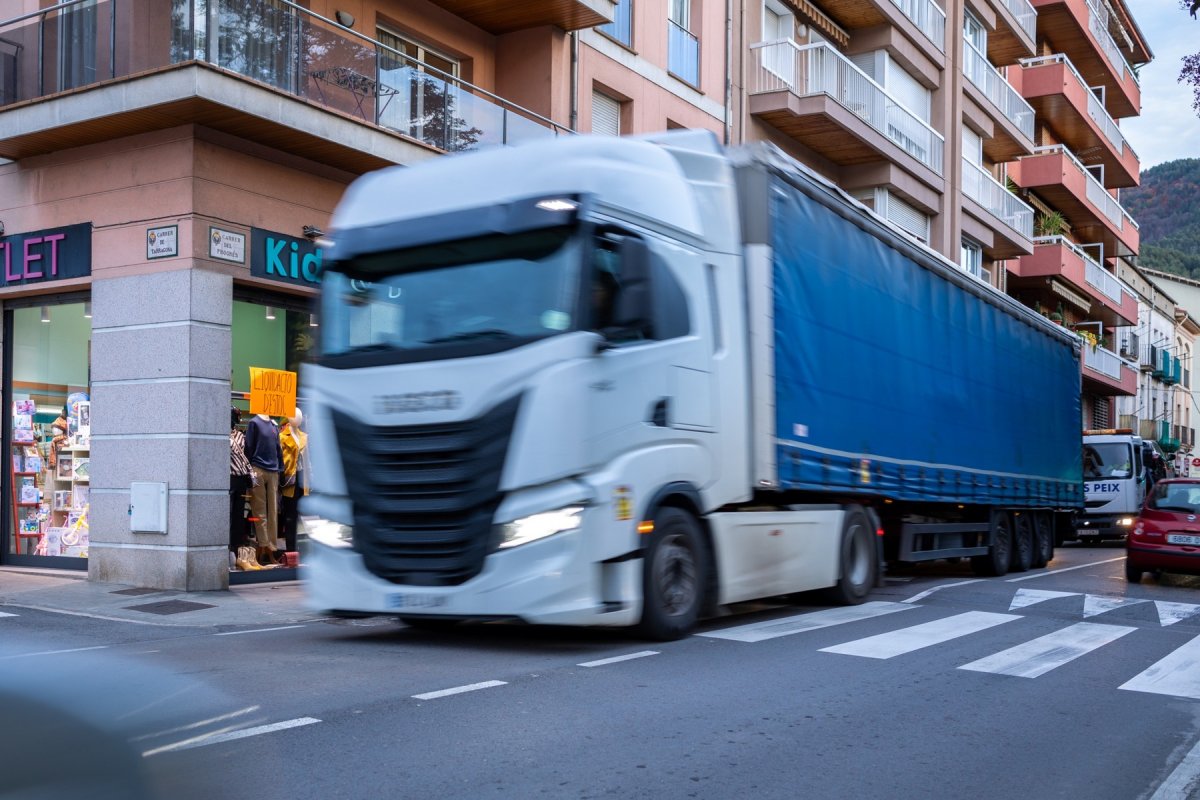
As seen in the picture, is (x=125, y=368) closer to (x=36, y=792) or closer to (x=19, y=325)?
(x=19, y=325)

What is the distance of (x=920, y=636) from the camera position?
946cm

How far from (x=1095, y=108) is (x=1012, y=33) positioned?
27.9ft

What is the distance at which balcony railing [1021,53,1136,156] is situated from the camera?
3812cm

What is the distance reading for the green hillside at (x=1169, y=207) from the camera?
99.8m

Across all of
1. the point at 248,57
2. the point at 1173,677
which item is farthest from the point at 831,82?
the point at 1173,677

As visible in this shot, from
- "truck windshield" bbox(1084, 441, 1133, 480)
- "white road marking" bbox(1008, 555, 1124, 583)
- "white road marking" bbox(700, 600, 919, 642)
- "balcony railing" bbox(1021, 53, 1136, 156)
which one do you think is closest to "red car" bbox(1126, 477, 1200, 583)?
"white road marking" bbox(1008, 555, 1124, 583)

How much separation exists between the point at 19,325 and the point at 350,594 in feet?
28.1

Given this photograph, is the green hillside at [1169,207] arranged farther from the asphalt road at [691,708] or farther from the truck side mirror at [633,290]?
the truck side mirror at [633,290]

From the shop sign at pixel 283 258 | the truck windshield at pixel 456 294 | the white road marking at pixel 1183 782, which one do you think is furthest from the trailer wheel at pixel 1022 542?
the white road marking at pixel 1183 782

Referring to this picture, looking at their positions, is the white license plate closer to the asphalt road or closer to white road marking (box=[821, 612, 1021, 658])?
the asphalt road

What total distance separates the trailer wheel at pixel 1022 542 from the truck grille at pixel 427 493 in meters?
11.2

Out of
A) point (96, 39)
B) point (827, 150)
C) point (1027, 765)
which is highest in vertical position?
point (827, 150)

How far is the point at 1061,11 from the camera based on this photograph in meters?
38.6

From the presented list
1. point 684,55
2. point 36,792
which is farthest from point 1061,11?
point 36,792
